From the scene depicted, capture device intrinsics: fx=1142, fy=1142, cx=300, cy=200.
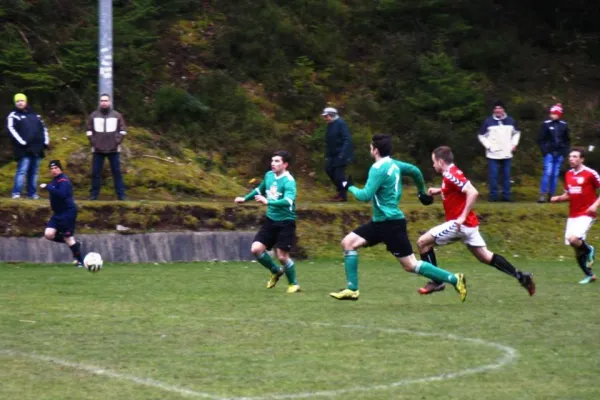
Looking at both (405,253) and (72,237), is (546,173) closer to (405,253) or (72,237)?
(72,237)

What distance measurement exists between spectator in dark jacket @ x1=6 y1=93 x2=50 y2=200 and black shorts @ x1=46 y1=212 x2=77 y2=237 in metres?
3.19

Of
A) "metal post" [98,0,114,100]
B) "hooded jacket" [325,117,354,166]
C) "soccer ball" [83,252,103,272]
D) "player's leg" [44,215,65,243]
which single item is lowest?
"soccer ball" [83,252,103,272]

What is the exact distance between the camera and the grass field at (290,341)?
773cm

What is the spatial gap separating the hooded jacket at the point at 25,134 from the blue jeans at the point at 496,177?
29.7 feet

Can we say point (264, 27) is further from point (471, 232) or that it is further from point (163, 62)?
point (471, 232)

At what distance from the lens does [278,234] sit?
1431cm

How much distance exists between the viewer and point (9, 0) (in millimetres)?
25781

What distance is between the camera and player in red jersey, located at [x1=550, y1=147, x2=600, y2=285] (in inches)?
613

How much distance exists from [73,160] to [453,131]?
8856 millimetres

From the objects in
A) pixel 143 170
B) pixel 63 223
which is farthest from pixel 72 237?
pixel 143 170

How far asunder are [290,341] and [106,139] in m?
12.4

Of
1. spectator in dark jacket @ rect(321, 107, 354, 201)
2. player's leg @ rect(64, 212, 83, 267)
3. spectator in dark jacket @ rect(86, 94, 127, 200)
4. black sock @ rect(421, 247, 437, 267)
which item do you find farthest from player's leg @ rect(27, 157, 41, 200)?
black sock @ rect(421, 247, 437, 267)

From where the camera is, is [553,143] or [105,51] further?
[553,143]

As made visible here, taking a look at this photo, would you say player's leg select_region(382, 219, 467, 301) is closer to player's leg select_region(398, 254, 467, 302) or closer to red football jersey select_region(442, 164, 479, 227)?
player's leg select_region(398, 254, 467, 302)
